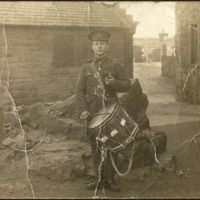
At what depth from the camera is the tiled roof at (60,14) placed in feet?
43.8

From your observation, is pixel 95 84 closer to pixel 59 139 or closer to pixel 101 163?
pixel 101 163

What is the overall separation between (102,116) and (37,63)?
9019 mm

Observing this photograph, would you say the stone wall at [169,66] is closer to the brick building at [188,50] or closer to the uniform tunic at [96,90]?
the brick building at [188,50]

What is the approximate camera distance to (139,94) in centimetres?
827

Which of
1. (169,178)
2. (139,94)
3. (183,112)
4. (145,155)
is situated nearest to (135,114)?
(139,94)

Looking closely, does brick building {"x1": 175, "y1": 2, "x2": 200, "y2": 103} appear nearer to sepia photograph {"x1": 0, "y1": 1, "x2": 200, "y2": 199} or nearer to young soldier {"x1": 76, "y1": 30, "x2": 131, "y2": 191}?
sepia photograph {"x1": 0, "y1": 1, "x2": 200, "y2": 199}

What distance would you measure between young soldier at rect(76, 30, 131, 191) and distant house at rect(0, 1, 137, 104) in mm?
7823

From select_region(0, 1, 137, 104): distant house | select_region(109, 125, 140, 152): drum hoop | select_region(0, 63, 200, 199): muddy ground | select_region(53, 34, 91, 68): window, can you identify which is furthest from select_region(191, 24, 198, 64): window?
select_region(109, 125, 140, 152): drum hoop

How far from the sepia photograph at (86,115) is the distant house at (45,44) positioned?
4cm

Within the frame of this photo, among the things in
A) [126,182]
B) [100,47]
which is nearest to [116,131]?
[100,47]

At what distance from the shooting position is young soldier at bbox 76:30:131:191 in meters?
5.41

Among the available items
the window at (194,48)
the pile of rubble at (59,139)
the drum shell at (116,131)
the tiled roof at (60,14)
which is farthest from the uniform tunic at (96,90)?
the window at (194,48)

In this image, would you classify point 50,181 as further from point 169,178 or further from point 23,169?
point 169,178

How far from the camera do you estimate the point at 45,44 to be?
1409 cm
